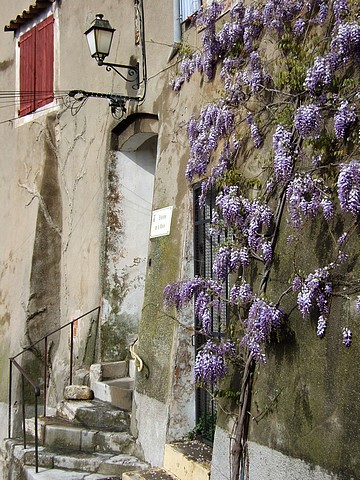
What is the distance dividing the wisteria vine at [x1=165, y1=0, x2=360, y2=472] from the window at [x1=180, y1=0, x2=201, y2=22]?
2.44 ft

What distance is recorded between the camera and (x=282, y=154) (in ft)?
13.9

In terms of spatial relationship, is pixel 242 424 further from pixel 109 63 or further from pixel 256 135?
pixel 109 63

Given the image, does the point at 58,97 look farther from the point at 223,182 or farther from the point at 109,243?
the point at 223,182

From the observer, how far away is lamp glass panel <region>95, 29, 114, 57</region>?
23.1 feet

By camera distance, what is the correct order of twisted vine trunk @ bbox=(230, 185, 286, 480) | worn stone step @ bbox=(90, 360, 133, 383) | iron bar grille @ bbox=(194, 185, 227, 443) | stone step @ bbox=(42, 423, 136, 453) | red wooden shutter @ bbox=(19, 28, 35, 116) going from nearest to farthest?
twisted vine trunk @ bbox=(230, 185, 286, 480) < iron bar grille @ bbox=(194, 185, 227, 443) < stone step @ bbox=(42, 423, 136, 453) < worn stone step @ bbox=(90, 360, 133, 383) < red wooden shutter @ bbox=(19, 28, 35, 116)

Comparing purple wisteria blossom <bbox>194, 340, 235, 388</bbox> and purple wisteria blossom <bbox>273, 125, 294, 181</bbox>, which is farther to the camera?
purple wisteria blossom <bbox>194, 340, 235, 388</bbox>

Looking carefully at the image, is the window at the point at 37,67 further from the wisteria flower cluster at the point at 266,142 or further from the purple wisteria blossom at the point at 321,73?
the purple wisteria blossom at the point at 321,73

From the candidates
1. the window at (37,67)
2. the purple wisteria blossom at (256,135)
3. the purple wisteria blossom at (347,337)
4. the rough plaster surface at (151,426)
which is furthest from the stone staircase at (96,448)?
the window at (37,67)

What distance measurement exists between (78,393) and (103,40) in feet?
11.7

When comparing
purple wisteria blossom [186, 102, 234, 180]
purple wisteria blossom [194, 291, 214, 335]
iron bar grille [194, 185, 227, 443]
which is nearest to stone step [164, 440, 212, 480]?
iron bar grille [194, 185, 227, 443]

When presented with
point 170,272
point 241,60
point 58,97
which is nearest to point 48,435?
point 170,272

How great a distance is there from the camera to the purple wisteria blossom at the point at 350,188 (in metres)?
3.61

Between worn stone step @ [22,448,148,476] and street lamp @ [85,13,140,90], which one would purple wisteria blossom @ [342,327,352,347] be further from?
street lamp @ [85,13,140,90]

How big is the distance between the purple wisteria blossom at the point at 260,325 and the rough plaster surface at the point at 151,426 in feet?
5.71
